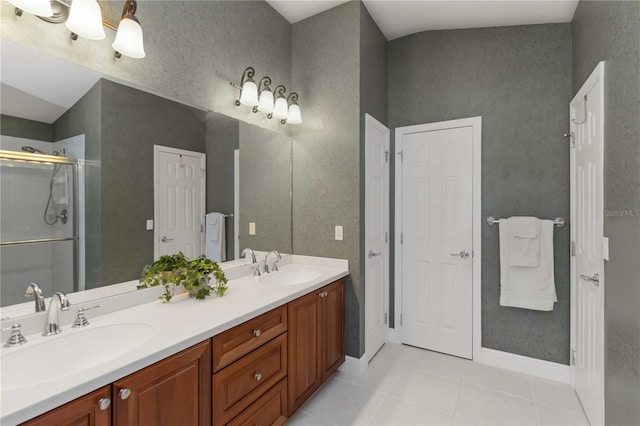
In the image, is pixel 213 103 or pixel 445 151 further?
pixel 445 151

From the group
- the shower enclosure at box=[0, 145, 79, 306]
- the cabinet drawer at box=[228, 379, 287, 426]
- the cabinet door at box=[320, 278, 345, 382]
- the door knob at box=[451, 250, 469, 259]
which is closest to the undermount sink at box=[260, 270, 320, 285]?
the cabinet door at box=[320, 278, 345, 382]

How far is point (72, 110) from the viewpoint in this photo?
1.40 m

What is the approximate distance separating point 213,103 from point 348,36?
1.23 metres

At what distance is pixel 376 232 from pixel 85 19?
231 centimetres

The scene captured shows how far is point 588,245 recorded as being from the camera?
76.9 inches

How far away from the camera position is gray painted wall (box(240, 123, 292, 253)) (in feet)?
7.67

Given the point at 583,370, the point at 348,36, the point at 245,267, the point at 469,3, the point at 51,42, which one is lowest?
the point at 583,370

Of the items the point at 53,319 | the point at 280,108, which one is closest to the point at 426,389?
the point at 53,319

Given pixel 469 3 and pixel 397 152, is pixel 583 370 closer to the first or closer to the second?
pixel 397 152

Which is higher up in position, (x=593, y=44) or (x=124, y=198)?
(x=593, y=44)

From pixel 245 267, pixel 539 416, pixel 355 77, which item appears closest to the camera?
pixel 539 416

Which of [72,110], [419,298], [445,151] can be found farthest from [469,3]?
[72,110]

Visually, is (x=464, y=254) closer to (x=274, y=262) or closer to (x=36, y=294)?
(x=274, y=262)

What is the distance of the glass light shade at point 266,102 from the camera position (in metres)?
2.33
